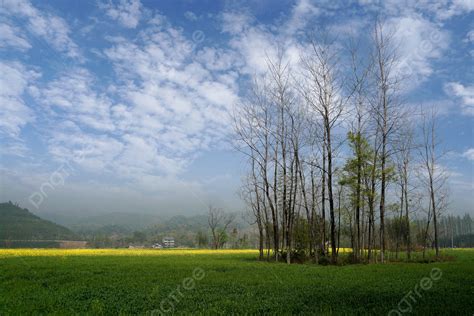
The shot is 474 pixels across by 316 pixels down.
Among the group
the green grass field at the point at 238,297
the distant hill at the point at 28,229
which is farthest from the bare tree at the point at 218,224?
the distant hill at the point at 28,229

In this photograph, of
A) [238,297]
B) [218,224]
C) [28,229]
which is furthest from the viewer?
[28,229]

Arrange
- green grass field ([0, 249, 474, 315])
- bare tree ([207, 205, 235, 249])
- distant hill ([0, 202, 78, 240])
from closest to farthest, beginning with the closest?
green grass field ([0, 249, 474, 315]), bare tree ([207, 205, 235, 249]), distant hill ([0, 202, 78, 240])

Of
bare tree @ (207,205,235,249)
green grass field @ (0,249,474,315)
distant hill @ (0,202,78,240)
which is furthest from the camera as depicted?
distant hill @ (0,202,78,240)

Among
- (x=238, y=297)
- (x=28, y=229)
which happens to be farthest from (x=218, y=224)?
(x=28, y=229)

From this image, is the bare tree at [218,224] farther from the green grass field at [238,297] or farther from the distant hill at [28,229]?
the distant hill at [28,229]

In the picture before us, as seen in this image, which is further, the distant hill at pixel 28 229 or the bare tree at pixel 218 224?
the distant hill at pixel 28 229

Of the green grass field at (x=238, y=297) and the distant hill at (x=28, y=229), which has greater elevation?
the green grass field at (x=238, y=297)

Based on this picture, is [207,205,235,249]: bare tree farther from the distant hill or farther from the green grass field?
the distant hill

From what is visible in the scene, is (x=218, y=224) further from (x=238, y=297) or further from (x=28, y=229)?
(x=28, y=229)

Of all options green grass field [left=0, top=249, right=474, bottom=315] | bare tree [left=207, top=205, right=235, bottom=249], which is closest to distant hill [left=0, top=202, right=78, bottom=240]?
bare tree [left=207, top=205, right=235, bottom=249]

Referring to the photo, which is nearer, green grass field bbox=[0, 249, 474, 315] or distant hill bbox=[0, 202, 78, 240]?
green grass field bbox=[0, 249, 474, 315]

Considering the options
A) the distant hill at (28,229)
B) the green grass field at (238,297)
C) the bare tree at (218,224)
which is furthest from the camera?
the distant hill at (28,229)

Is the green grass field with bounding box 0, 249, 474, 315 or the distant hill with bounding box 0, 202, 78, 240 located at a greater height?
the green grass field with bounding box 0, 249, 474, 315

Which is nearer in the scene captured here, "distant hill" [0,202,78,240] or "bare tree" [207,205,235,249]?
"bare tree" [207,205,235,249]
